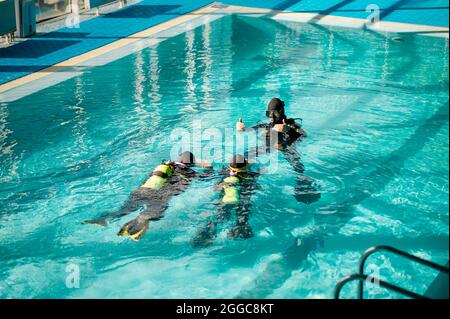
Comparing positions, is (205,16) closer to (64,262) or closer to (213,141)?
(213,141)

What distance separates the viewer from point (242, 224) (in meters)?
7.36

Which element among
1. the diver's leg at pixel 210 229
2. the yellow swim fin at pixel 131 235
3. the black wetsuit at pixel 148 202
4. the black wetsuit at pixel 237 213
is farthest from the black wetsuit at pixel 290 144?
the yellow swim fin at pixel 131 235

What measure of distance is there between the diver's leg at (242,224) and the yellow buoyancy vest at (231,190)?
0.14 metres

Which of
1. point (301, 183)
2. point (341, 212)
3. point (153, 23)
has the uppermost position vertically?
point (153, 23)

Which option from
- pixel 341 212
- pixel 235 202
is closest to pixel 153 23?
pixel 235 202

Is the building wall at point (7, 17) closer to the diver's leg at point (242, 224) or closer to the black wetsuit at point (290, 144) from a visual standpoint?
the black wetsuit at point (290, 144)

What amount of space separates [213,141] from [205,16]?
23.4 ft

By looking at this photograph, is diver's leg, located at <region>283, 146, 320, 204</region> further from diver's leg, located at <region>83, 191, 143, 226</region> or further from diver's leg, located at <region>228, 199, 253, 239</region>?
diver's leg, located at <region>83, 191, 143, 226</region>

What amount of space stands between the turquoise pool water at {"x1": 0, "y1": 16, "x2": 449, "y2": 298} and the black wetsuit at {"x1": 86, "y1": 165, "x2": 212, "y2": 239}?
173mm

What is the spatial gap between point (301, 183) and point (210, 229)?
5.17ft

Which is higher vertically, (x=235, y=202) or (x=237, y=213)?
(x=235, y=202)

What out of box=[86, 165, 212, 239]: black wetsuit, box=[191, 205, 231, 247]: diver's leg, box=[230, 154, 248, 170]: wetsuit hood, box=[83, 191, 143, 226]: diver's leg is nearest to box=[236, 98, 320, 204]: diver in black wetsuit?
box=[230, 154, 248, 170]: wetsuit hood

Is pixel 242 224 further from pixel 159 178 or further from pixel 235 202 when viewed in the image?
pixel 159 178

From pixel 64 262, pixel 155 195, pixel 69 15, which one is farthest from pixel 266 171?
pixel 69 15
